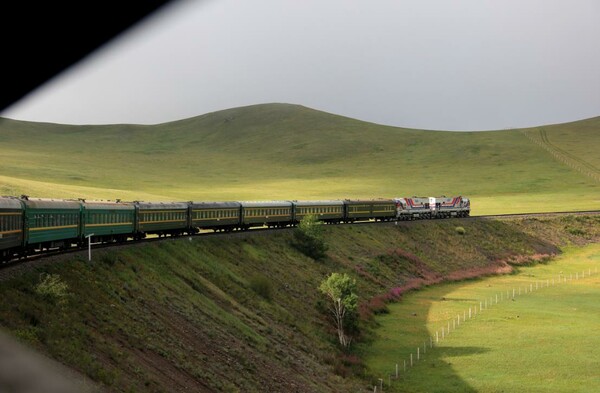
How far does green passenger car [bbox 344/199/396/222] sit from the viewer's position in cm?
7088

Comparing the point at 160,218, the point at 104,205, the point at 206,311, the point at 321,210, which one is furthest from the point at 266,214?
the point at 206,311

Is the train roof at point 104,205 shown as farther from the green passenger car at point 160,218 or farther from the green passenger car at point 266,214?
the green passenger car at point 266,214

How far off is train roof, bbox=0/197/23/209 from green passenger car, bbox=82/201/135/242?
634 cm

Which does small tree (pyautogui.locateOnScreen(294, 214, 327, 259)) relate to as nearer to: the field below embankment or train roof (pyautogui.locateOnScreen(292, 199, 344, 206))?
the field below embankment

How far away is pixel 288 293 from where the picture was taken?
1688 inches

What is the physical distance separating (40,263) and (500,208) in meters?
89.9

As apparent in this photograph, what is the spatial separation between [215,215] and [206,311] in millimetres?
20115

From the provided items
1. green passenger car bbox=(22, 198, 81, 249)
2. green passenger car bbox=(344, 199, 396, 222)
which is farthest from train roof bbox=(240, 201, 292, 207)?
green passenger car bbox=(22, 198, 81, 249)

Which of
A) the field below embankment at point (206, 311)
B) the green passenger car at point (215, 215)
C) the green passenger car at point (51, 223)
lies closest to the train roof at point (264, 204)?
the green passenger car at point (215, 215)

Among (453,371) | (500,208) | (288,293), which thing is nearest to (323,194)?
(500,208)

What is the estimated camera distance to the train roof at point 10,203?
23564 mm

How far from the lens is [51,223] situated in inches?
1129

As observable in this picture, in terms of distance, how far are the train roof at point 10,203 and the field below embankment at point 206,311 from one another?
7.63 ft

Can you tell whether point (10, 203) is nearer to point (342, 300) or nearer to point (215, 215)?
point (342, 300)
